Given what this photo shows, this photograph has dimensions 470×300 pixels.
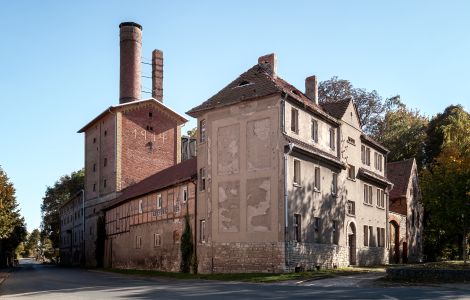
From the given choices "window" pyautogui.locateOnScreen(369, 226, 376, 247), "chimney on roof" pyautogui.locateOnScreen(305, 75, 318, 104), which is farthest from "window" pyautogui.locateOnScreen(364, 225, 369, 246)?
"chimney on roof" pyautogui.locateOnScreen(305, 75, 318, 104)

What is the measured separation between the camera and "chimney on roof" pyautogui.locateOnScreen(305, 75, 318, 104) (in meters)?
40.8

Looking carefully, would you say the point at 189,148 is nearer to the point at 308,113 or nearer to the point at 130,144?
the point at 130,144

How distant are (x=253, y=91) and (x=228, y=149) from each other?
12.7 feet

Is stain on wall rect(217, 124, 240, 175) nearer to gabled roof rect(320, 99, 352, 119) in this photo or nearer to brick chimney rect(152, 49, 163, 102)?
gabled roof rect(320, 99, 352, 119)

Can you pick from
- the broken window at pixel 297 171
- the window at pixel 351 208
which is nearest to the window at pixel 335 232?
the window at pixel 351 208

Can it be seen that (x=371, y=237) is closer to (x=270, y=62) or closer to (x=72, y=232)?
(x=270, y=62)

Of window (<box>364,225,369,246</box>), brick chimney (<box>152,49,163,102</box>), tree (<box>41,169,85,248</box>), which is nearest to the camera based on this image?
window (<box>364,225,369,246</box>)

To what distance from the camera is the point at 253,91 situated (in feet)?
113

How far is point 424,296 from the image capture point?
18.8 meters

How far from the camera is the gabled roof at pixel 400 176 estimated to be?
5244cm

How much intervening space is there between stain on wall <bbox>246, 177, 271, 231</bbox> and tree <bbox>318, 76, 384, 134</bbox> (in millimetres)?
32370

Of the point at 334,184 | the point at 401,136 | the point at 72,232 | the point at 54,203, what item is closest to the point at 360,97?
the point at 401,136

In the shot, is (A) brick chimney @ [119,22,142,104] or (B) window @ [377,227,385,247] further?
(A) brick chimney @ [119,22,142,104]

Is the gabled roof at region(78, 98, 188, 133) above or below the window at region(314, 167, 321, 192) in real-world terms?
above
